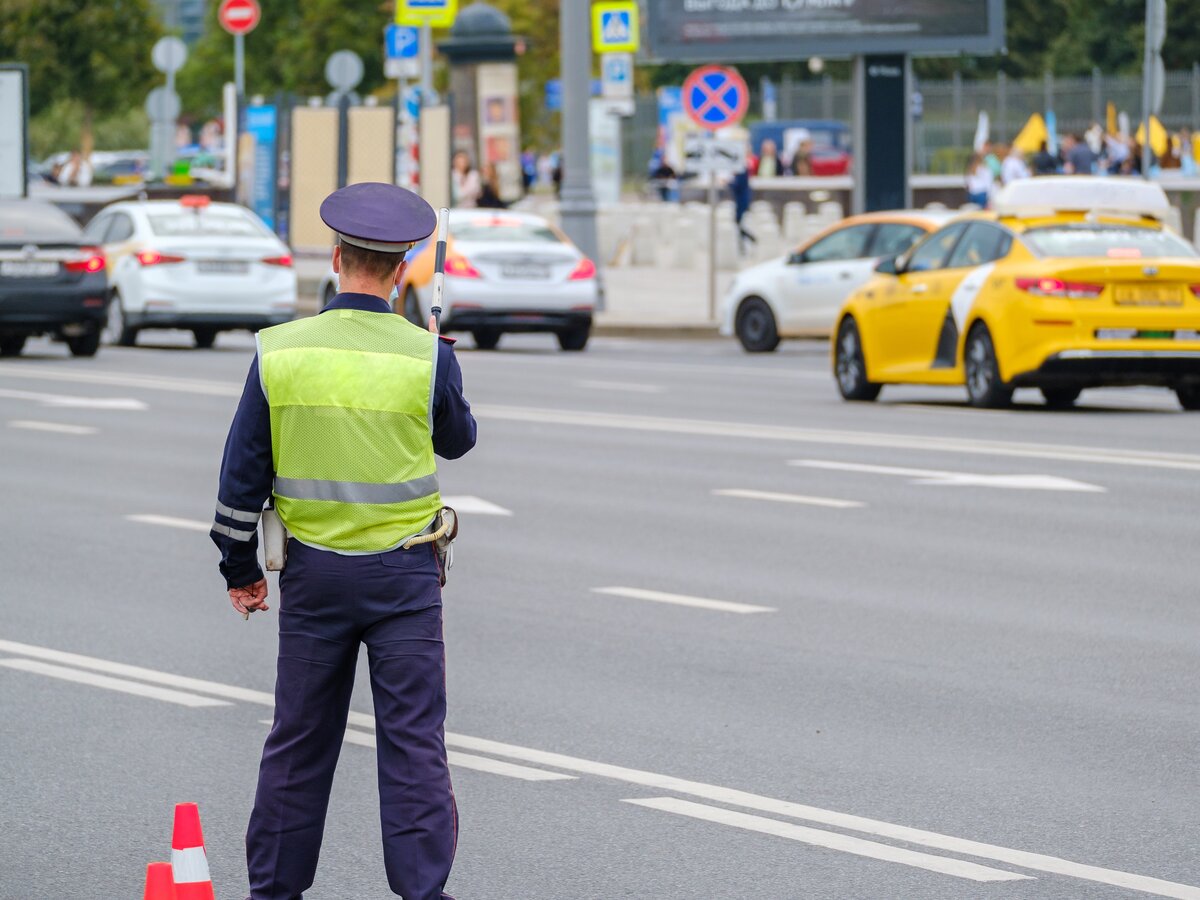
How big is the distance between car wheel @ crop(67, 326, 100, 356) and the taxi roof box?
31.9 feet

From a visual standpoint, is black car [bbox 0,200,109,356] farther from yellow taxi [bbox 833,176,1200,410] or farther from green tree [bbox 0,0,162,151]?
green tree [bbox 0,0,162,151]

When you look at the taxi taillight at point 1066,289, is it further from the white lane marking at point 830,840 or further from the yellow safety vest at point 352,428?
the yellow safety vest at point 352,428

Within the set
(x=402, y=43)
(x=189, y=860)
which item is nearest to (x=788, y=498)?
(x=189, y=860)

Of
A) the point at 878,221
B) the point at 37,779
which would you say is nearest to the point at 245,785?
the point at 37,779

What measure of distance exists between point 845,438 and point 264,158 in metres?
23.9

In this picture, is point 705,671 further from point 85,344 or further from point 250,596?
point 85,344

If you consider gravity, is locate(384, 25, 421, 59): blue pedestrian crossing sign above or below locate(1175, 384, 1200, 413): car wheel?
above

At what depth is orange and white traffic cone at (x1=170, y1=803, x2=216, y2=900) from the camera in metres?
4.91

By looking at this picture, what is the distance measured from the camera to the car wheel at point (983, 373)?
18913mm

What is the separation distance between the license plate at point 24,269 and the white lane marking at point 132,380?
2.89ft

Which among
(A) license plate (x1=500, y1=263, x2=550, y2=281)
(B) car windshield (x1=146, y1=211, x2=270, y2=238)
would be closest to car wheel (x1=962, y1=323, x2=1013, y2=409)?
(A) license plate (x1=500, y1=263, x2=550, y2=281)

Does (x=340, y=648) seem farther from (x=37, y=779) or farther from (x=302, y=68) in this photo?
(x=302, y=68)

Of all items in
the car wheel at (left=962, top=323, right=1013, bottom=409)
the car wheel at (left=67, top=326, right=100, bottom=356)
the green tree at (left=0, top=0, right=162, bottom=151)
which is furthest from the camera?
the green tree at (left=0, top=0, right=162, bottom=151)

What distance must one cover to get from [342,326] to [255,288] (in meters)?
21.8
